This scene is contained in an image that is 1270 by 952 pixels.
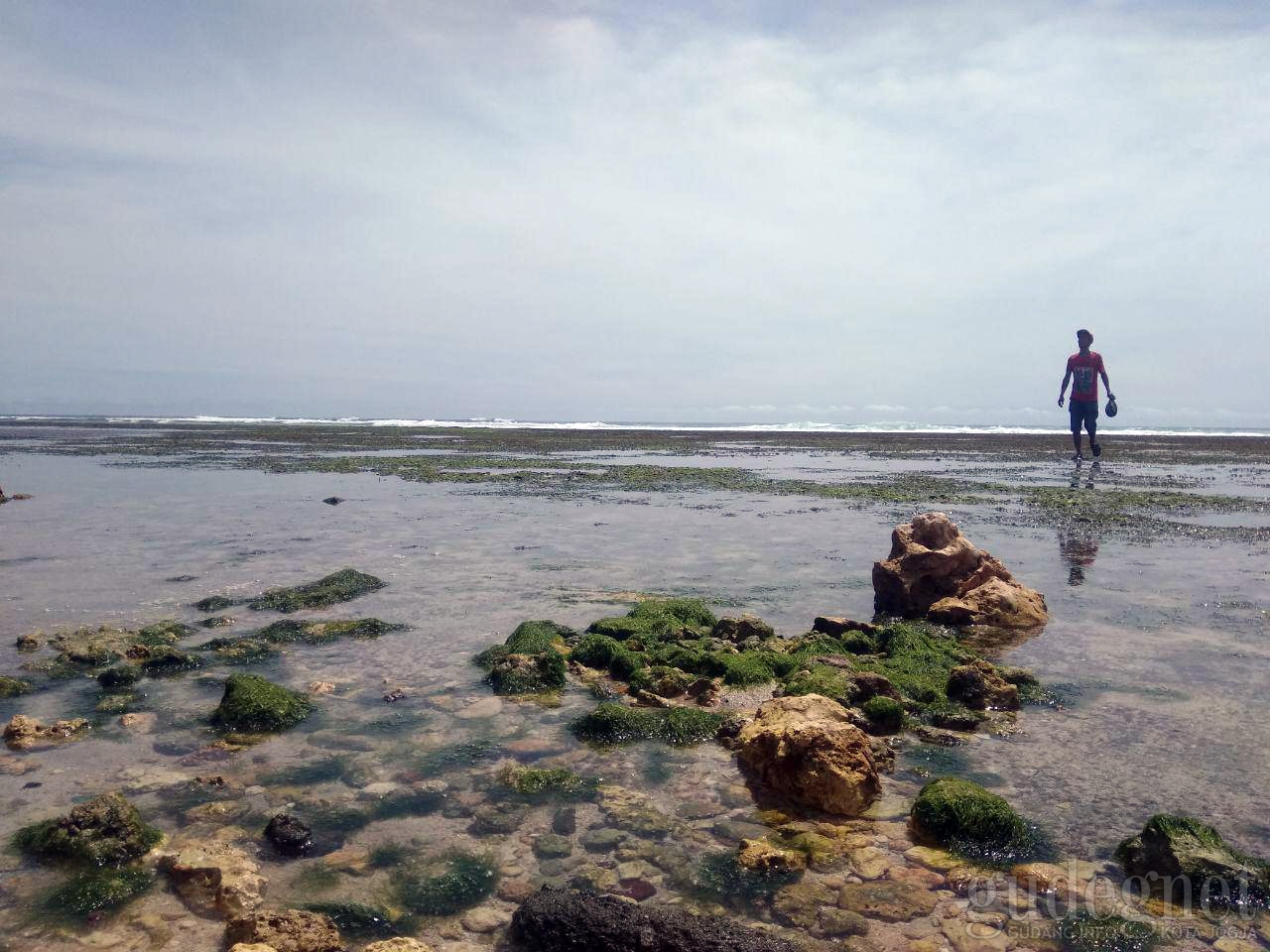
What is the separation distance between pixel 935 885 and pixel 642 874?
1483 millimetres

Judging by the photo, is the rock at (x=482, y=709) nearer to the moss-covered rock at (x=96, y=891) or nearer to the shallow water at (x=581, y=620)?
the shallow water at (x=581, y=620)

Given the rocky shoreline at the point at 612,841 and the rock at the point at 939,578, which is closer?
the rocky shoreline at the point at 612,841

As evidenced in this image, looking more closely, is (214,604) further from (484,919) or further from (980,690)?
(980,690)

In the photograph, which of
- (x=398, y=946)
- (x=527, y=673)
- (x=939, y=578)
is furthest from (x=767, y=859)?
(x=939, y=578)

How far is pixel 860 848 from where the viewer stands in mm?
4375

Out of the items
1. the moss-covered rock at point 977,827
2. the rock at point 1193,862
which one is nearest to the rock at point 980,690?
the moss-covered rock at point 977,827

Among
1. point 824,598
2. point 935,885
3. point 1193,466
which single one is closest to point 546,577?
point 824,598

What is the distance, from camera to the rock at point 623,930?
137 inches

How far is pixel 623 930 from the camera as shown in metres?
3.56

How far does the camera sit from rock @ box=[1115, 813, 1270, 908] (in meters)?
3.87

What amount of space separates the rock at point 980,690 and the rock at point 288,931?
5.06 meters

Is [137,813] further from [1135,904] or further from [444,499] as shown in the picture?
[444,499]

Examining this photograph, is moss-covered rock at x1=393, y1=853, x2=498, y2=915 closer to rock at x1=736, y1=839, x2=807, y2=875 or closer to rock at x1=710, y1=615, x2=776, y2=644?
rock at x1=736, y1=839, x2=807, y2=875

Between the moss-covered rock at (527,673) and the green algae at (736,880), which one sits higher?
the moss-covered rock at (527,673)
